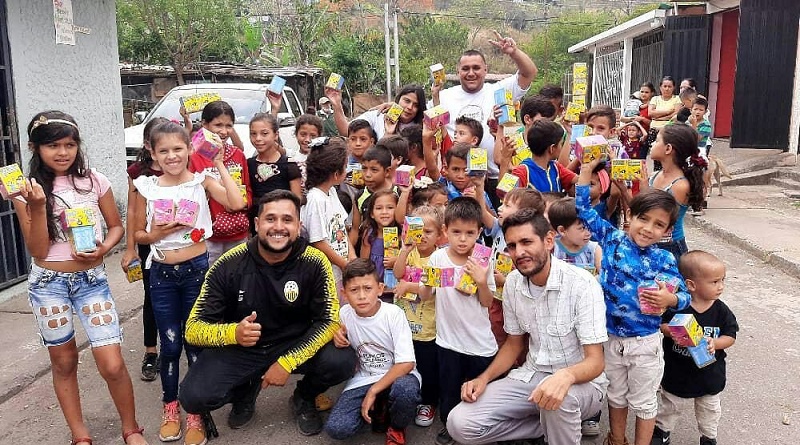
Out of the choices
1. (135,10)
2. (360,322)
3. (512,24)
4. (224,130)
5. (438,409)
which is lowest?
(438,409)

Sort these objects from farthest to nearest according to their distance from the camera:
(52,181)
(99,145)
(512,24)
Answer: (512,24), (99,145), (52,181)

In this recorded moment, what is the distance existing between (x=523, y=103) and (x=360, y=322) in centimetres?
275

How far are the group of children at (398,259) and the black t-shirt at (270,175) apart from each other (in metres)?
0.08

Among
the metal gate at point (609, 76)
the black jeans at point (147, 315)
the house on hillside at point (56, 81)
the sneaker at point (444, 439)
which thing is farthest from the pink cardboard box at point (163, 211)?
the metal gate at point (609, 76)

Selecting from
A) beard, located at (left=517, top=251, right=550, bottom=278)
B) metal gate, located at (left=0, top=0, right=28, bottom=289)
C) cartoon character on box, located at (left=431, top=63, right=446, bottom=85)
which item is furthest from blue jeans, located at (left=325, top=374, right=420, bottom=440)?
metal gate, located at (left=0, top=0, right=28, bottom=289)

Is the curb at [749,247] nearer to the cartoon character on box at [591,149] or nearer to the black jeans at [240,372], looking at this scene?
the cartoon character on box at [591,149]

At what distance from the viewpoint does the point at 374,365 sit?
132 inches

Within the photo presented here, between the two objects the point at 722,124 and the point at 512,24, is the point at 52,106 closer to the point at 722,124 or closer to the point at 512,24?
the point at 722,124

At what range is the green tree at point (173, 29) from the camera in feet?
51.0

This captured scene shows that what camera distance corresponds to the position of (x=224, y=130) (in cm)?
415

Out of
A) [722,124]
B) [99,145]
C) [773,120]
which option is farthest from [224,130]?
[722,124]

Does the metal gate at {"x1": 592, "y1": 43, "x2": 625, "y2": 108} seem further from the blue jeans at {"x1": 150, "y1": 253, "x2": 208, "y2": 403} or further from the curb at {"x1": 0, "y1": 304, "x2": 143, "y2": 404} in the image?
the curb at {"x1": 0, "y1": 304, "x2": 143, "y2": 404}

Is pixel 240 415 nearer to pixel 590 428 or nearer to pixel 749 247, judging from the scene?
pixel 590 428

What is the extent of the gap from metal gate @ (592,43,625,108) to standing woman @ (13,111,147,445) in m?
19.2
